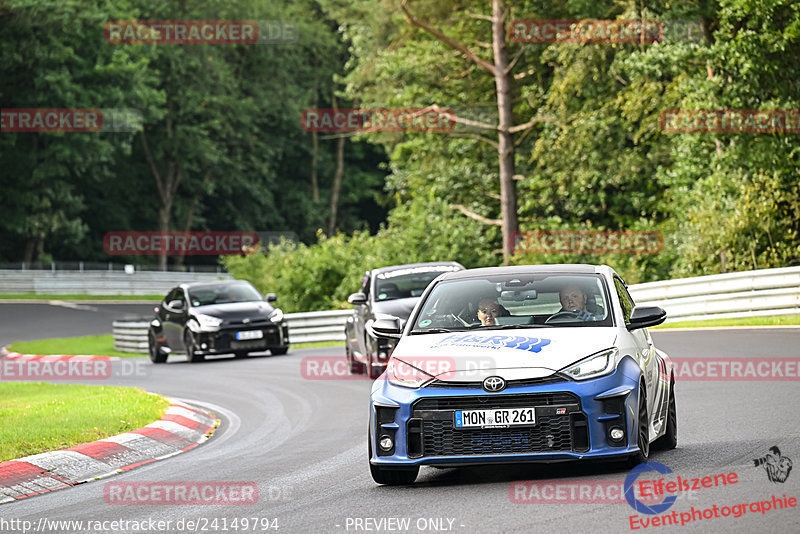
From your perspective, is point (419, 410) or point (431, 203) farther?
point (431, 203)

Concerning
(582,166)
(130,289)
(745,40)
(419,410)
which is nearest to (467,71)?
(582,166)

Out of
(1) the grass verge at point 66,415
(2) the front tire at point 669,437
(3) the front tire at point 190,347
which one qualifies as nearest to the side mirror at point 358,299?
(1) the grass verge at point 66,415

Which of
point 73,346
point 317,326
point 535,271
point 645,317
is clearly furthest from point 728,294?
point 73,346

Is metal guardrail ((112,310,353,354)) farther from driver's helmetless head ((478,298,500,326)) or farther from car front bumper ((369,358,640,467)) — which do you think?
car front bumper ((369,358,640,467))

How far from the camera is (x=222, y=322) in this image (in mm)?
26109

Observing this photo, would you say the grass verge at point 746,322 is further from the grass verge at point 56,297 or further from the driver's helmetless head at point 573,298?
the grass verge at point 56,297

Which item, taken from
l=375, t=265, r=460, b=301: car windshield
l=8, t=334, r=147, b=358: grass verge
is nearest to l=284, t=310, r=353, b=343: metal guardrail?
l=8, t=334, r=147, b=358: grass verge

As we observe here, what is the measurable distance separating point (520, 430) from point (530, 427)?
0.21 feet

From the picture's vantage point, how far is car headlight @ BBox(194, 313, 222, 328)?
85.7 feet

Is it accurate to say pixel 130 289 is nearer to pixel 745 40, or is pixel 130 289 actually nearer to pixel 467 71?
pixel 467 71

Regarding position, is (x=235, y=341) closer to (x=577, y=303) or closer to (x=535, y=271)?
(x=535, y=271)

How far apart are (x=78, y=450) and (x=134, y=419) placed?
92.9 inches

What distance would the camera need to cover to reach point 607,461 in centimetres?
825

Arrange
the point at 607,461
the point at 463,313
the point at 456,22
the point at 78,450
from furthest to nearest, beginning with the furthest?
the point at 456,22
the point at 78,450
the point at 463,313
the point at 607,461
